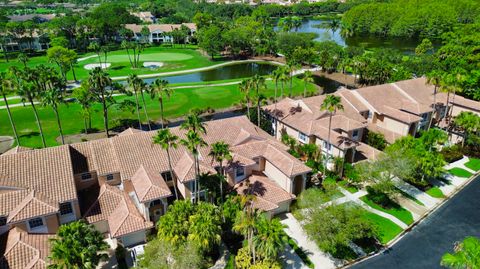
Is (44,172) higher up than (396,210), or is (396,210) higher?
(44,172)

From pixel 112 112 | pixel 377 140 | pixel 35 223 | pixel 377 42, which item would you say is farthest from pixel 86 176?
pixel 377 42

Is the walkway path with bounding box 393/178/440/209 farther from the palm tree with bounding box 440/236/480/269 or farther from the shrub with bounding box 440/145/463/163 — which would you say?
the palm tree with bounding box 440/236/480/269

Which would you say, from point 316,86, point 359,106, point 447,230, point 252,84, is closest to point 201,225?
point 447,230

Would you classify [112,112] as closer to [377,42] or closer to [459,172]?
[459,172]

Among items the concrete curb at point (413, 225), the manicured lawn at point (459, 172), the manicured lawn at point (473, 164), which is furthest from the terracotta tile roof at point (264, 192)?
the manicured lawn at point (473, 164)

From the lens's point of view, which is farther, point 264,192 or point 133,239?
point 264,192

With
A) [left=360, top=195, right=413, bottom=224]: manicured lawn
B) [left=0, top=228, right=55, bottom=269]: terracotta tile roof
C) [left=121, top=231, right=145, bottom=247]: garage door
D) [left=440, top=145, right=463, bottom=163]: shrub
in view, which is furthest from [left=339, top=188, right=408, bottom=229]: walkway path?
[left=0, top=228, right=55, bottom=269]: terracotta tile roof

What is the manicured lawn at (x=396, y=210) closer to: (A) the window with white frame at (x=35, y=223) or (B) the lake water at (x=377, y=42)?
(A) the window with white frame at (x=35, y=223)

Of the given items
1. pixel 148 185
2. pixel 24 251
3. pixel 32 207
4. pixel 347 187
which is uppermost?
pixel 32 207
